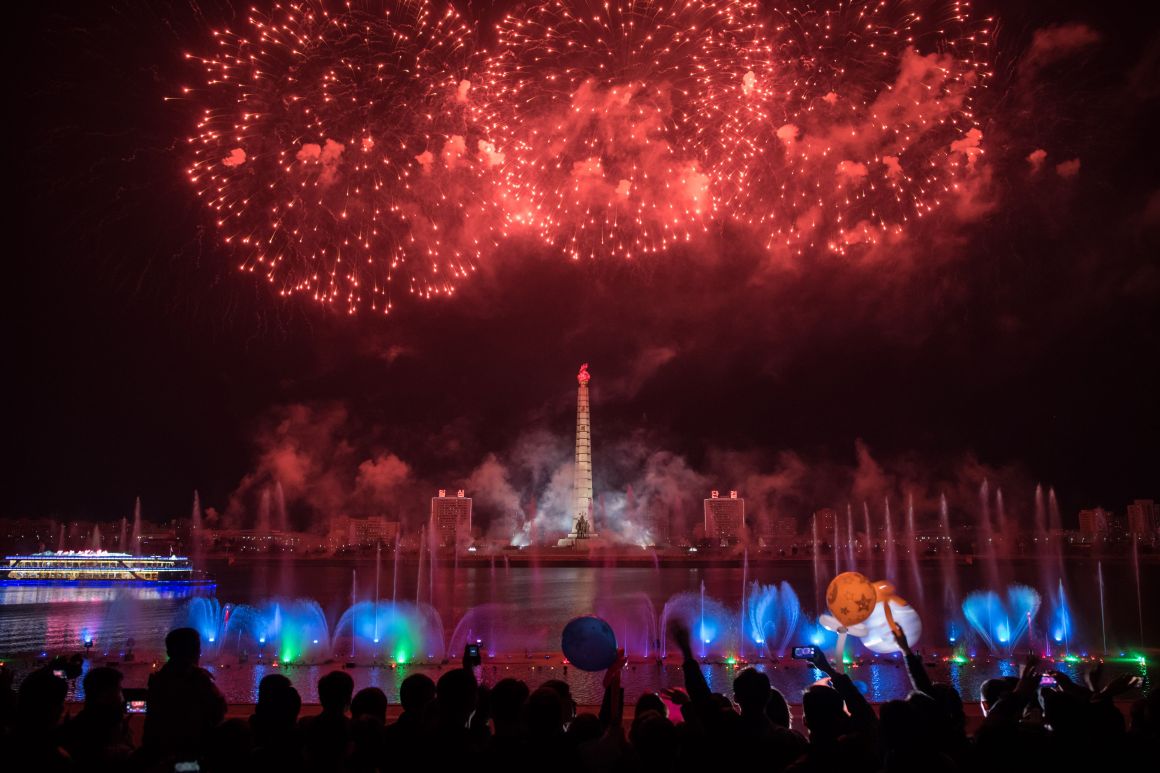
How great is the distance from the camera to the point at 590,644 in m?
5.71

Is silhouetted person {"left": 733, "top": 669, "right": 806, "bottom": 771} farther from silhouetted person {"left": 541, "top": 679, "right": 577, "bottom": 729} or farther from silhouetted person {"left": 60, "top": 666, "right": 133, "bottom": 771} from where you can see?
silhouetted person {"left": 60, "top": 666, "right": 133, "bottom": 771}

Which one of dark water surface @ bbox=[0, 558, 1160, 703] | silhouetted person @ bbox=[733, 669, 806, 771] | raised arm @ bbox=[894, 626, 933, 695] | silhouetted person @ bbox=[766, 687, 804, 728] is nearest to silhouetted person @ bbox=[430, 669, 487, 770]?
silhouetted person @ bbox=[733, 669, 806, 771]

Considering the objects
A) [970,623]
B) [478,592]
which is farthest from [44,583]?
[970,623]

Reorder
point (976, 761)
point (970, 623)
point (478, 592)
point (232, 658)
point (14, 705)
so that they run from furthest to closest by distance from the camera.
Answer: point (478, 592) → point (970, 623) → point (232, 658) → point (14, 705) → point (976, 761)

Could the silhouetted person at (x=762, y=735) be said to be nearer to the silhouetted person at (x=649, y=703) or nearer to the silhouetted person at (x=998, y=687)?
the silhouetted person at (x=649, y=703)

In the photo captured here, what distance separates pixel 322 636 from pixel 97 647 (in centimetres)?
921

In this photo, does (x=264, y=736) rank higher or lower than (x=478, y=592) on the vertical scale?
higher

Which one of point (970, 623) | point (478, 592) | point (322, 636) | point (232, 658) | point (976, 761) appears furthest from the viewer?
point (478, 592)

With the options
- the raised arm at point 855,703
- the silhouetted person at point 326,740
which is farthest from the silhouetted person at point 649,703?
the silhouetted person at point 326,740

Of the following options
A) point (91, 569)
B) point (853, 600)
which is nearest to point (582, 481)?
point (91, 569)

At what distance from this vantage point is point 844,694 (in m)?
4.31

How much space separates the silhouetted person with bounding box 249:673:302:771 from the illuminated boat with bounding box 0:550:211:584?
86.2 meters

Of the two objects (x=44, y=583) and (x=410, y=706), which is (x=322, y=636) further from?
(x=44, y=583)

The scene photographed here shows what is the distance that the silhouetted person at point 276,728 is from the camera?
3.85m
